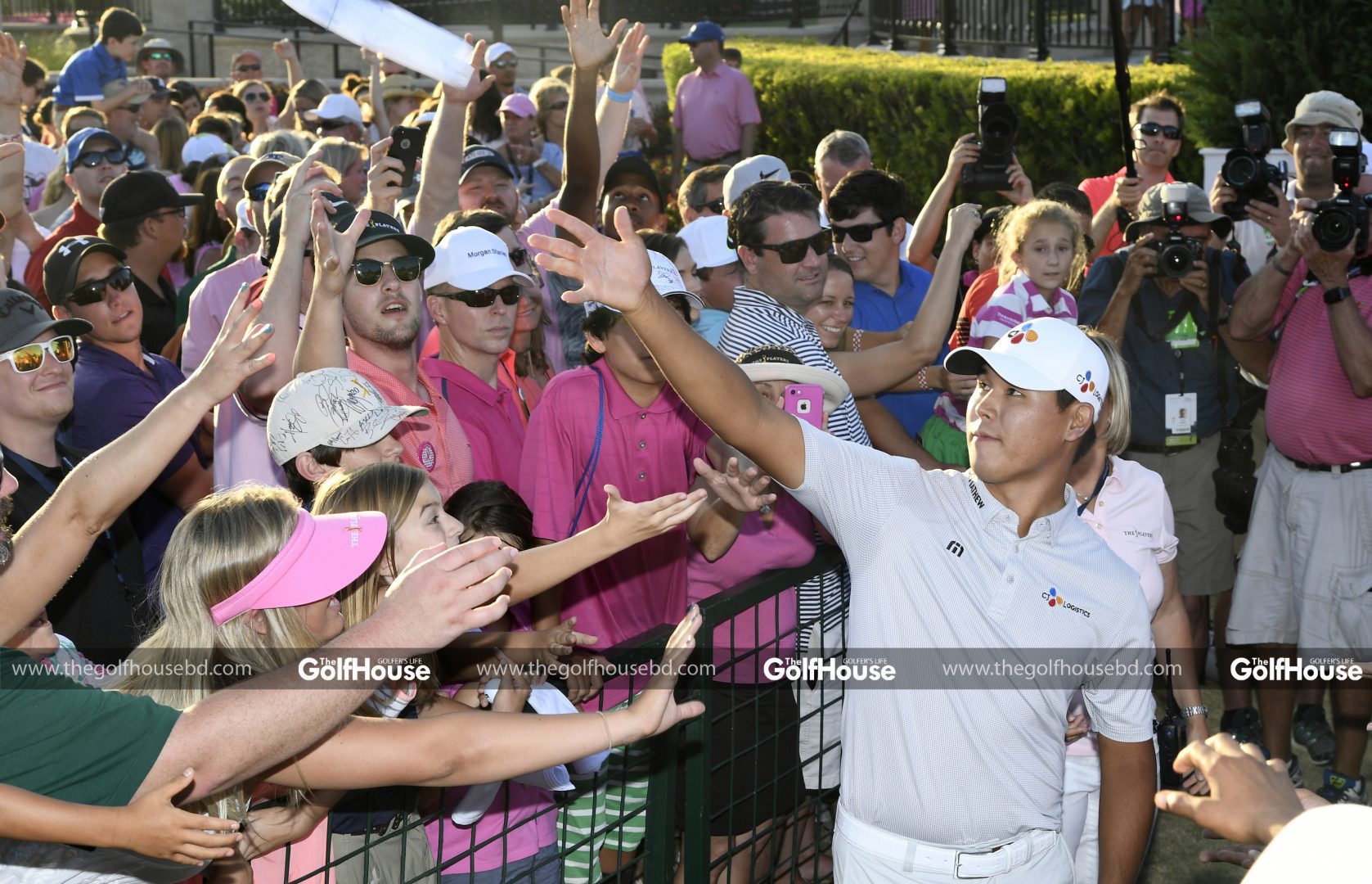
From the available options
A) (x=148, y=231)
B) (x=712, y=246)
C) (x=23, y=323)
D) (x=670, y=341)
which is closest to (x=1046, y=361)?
(x=670, y=341)

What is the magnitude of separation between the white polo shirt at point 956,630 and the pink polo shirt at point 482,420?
1.64m

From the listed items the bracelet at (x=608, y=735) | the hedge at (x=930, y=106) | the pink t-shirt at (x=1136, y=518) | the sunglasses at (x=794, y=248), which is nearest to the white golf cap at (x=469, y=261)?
the sunglasses at (x=794, y=248)

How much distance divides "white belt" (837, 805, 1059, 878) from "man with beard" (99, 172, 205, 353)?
14.4 feet

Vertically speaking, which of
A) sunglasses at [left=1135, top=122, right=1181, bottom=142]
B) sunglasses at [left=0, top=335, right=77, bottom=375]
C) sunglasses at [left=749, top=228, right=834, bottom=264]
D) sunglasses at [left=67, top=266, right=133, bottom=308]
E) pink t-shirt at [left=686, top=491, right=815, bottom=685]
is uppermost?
sunglasses at [left=1135, top=122, right=1181, bottom=142]

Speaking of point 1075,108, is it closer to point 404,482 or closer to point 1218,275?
point 1218,275

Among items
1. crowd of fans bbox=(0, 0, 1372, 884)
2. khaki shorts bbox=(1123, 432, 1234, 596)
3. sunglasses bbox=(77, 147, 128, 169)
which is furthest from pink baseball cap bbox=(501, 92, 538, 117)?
khaki shorts bbox=(1123, 432, 1234, 596)

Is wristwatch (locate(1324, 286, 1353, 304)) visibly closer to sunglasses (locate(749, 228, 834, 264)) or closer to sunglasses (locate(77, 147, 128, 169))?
sunglasses (locate(749, 228, 834, 264))

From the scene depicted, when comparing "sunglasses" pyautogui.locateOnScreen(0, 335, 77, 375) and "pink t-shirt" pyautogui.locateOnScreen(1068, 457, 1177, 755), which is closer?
"sunglasses" pyautogui.locateOnScreen(0, 335, 77, 375)

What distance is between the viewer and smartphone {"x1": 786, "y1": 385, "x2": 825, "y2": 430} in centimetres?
402

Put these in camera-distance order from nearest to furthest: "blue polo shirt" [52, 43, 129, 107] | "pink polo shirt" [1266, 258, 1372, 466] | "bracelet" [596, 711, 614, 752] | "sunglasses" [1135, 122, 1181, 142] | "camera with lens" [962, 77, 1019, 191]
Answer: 1. "bracelet" [596, 711, 614, 752]
2. "pink polo shirt" [1266, 258, 1372, 466]
3. "camera with lens" [962, 77, 1019, 191]
4. "sunglasses" [1135, 122, 1181, 142]
5. "blue polo shirt" [52, 43, 129, 107]

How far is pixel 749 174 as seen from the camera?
6.69 metres

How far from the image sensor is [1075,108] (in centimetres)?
1281

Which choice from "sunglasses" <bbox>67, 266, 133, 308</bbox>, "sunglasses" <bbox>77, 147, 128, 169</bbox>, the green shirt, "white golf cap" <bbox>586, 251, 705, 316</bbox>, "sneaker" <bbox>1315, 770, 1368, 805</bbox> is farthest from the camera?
"sunglasses" <bbox>77, 147, 128, 169</bbox>

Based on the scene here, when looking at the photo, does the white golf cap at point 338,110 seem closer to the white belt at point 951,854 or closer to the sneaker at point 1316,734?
the sneaker at point 1316,734
